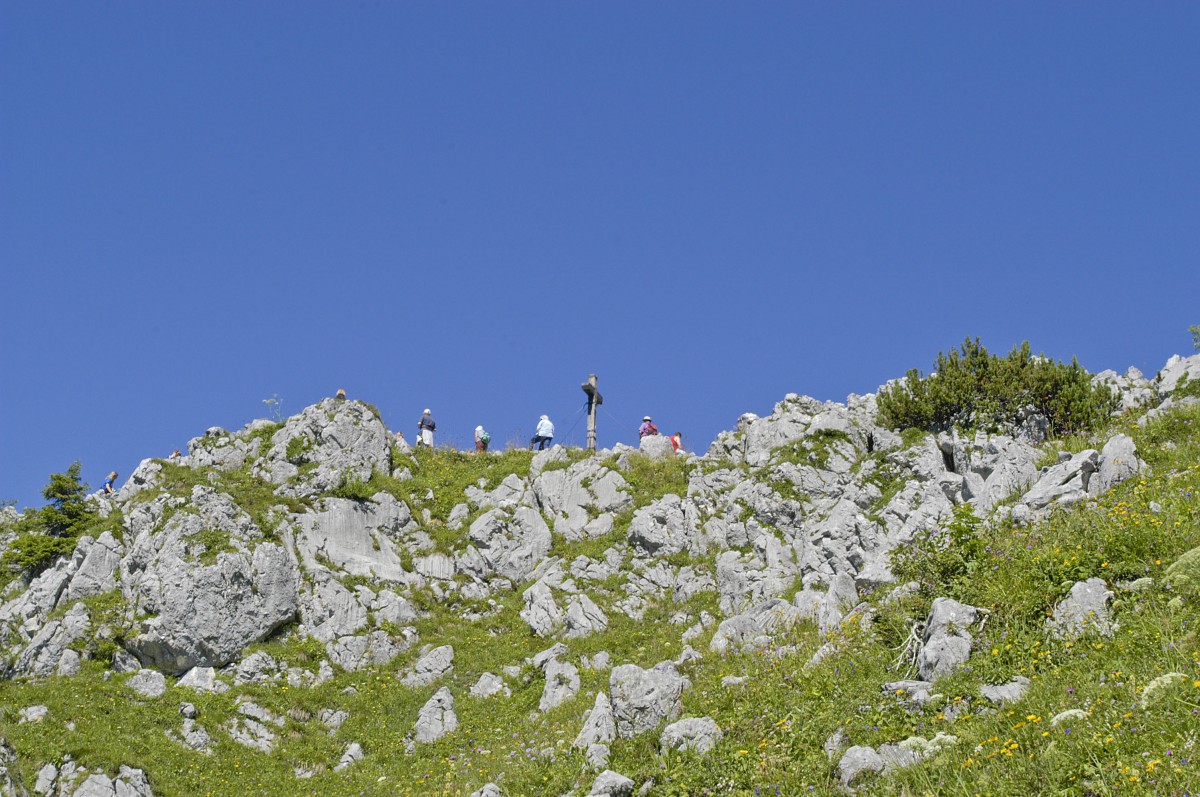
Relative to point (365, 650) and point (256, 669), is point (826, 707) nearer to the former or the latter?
point (365, 650)

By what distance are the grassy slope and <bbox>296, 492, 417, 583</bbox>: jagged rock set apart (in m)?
3.69

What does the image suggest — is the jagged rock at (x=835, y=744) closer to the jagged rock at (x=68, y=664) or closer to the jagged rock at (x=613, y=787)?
the jagged rock at (x=613, y=787)

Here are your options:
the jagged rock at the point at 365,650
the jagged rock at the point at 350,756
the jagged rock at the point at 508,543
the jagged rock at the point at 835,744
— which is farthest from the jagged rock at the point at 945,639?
the jagged rock at the point at 508,543

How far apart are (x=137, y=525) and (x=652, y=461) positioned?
17289 mm

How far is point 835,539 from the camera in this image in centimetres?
2397

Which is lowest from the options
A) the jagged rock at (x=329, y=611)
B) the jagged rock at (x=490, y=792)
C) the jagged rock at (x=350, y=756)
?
the jagged rock at (x=490, y=792)

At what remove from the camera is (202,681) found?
24.8 meters

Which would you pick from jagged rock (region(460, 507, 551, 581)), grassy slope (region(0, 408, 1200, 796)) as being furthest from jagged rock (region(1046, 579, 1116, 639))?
jagged rock (region(460, 507, 551, 581))

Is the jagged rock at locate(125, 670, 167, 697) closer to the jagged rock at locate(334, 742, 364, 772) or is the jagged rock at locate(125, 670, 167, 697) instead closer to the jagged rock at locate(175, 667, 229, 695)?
the jagged rock at locate(175, 667, 229, 695)

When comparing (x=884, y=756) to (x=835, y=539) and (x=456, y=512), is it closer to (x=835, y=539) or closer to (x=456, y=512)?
(x=835, y=539)

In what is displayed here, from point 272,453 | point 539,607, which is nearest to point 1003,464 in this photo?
point 539,607

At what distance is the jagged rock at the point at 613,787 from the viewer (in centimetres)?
1291

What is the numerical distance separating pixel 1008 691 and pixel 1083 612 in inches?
73.9

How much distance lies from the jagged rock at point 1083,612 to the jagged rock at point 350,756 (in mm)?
16375
